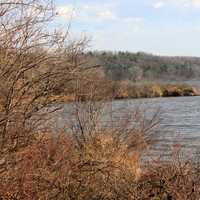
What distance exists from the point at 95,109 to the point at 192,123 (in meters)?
12.7

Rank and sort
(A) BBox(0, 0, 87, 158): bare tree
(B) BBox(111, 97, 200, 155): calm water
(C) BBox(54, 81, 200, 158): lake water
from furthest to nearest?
(B) BBox(111, 97, 200, 155): calm water, (C) BBox(54, 81, 200, 158): lake water, (A) BBox(0, 0, 87, 158): bare tree

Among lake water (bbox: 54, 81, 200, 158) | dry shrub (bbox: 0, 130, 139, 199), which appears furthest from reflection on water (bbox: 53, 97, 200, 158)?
dry shrub (bbox: 0, 130, 139, 199)

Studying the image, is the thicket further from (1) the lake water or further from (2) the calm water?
(2) the calm water

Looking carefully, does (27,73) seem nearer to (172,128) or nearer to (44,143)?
(44,143)

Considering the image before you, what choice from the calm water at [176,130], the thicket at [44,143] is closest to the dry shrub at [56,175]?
the thicket at [44,143]

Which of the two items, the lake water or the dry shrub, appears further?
the lake water

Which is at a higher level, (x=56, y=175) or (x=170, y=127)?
(x=56, y=175)

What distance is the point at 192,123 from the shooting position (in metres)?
25.9

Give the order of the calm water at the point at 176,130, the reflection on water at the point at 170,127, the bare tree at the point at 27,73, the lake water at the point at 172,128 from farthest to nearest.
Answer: the calm water at the point at 176,130 < the lake water at the point at 172,128 < the reflection on water at the point at 170,127 < the bare tree at the point at 27,73

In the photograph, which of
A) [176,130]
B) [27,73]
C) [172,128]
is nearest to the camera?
[27,73]

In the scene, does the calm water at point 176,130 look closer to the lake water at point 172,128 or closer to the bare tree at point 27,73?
the lake water at point 172,128

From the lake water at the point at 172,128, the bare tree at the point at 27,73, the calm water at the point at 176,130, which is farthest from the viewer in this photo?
the calm water at the point at 176,130

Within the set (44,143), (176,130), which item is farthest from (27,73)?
(176,130)

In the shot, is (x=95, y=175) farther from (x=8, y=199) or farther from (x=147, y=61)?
(x=147, y=61)
